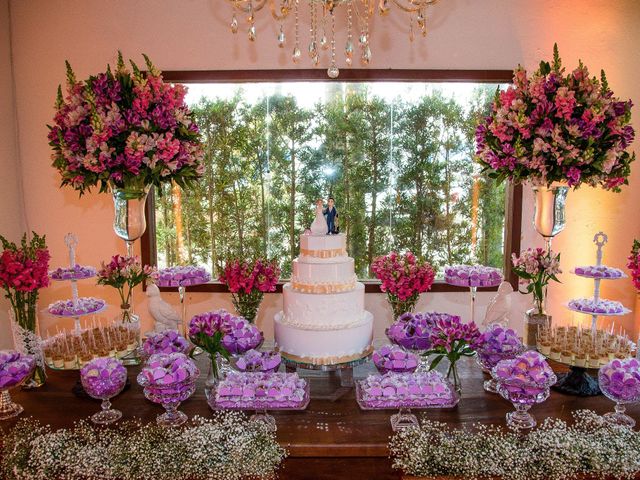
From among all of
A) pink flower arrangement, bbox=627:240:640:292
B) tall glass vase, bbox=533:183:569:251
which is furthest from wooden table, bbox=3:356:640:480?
tall glass vase, bbox=533:183:569:251

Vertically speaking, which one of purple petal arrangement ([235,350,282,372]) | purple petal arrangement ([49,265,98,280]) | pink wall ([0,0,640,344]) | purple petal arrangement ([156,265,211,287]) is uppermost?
pink wall ([0,0,640,344])

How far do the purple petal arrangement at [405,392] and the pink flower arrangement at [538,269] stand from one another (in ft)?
3.18

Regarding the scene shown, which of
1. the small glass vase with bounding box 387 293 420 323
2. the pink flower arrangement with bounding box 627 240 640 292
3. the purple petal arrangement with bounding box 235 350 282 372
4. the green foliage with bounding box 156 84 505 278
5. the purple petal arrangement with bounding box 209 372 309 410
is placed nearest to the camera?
the purple petal arrangement with bounding box 209 372 309 410

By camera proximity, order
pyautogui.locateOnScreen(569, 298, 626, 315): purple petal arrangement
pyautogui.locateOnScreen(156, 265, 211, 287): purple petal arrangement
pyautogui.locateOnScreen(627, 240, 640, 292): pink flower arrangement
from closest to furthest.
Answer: pyautogui.locateOnScreen(627, 240, 640, 292): pink flower arrangement, pyautogui.locateOnScreen(569, 298, 626, 315): purple petal arrangement, pyautogui.locateOnScreen(156, 265, 211, 287): purple petal arrangement

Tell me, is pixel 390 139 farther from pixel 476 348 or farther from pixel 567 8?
pixel 476 348

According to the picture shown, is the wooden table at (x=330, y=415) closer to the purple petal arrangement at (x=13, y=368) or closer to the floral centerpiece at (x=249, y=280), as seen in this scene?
the purple petal arrangement at (x=13, y=368)

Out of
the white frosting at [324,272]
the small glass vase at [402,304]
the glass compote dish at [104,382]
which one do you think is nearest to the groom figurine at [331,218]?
the white frosting at [324,272]

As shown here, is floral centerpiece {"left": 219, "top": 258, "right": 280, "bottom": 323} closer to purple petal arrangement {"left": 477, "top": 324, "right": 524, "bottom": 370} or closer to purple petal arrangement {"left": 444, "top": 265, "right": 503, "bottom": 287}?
purple petal arrangement {"left": 444, "top": 265, "right": 503, "bottom": 287}

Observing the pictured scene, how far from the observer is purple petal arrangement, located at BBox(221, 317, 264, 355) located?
258cm

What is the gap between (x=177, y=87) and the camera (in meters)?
2.81

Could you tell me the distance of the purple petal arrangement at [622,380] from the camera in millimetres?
2186

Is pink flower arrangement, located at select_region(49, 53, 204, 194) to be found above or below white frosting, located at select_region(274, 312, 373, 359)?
above

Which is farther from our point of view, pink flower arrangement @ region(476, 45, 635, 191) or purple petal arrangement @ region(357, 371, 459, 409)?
pink flower arrangement @ region(476, 45, 635, 191)

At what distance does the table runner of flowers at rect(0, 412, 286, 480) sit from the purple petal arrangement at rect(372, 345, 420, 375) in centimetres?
72
